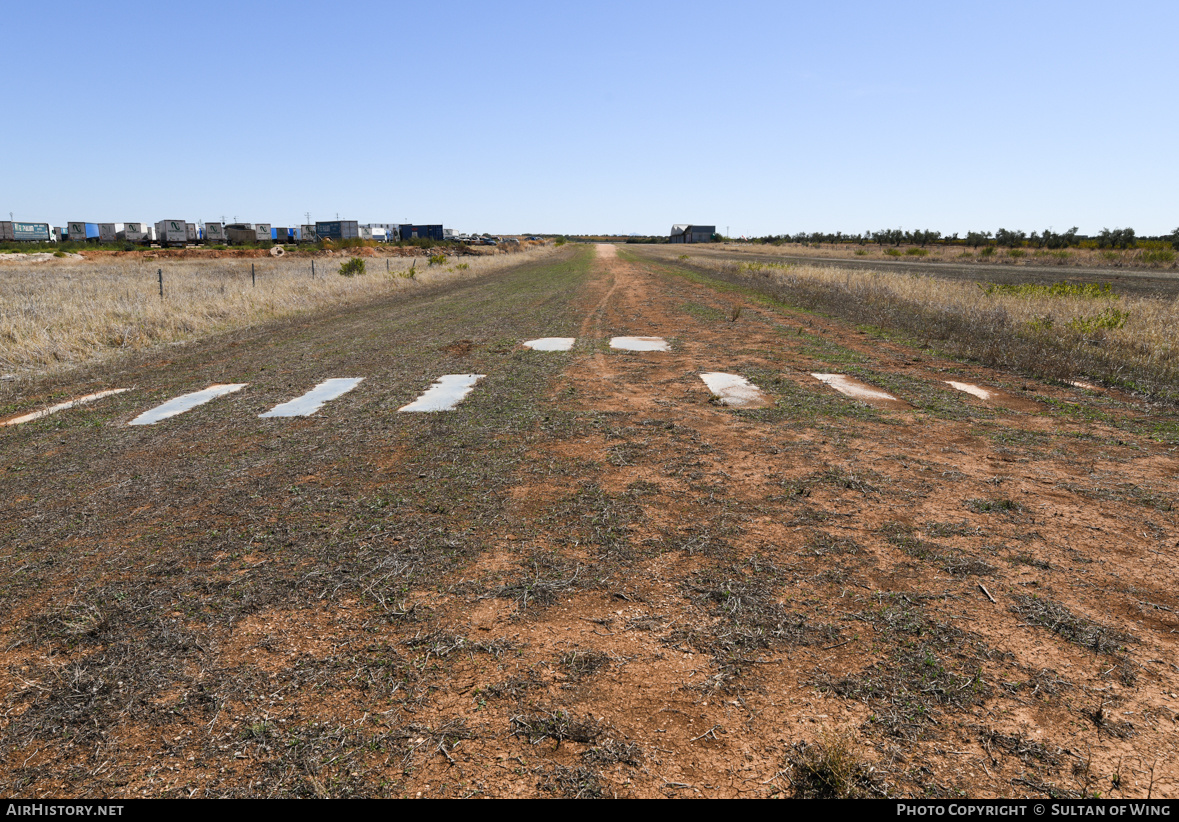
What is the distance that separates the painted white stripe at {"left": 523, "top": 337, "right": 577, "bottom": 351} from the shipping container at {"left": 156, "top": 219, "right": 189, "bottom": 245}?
7320 centimetres

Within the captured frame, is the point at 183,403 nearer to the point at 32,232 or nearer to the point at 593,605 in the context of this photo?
the point at 593,605

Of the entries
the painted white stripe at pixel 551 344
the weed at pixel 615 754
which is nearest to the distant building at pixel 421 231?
the painted white stripe at pixel 551 344

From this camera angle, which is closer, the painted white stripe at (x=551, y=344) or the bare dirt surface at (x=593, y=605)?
the bare dirt surface at (x=593, y=605)

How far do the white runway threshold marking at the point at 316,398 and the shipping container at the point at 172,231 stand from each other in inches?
2923

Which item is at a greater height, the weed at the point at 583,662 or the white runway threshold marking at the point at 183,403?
the white runway threshold marking at the point at 183,403

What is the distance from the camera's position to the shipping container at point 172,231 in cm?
6838

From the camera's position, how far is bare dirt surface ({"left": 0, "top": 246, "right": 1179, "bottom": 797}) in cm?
264

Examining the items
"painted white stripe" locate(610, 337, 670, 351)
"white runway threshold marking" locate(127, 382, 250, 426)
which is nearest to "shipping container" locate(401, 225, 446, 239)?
"painted white stripe" locate(610, 337, 670, 351)

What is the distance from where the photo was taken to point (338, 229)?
84.3 metres

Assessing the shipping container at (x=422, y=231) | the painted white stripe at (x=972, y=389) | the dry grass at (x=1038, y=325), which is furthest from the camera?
the shipping container at (x=422, y=231)

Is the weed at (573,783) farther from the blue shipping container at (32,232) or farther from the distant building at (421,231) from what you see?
the distant building at (421,231)

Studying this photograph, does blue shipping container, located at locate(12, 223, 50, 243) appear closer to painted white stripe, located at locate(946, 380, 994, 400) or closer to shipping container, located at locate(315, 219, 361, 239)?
shipping container, located at locate(315, 219, 361, 239)

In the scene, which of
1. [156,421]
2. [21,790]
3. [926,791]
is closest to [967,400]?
[926,791]

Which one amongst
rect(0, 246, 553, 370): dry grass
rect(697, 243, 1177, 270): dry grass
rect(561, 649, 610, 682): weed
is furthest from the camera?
rect(697, 243, 1177, 270): dry grass
